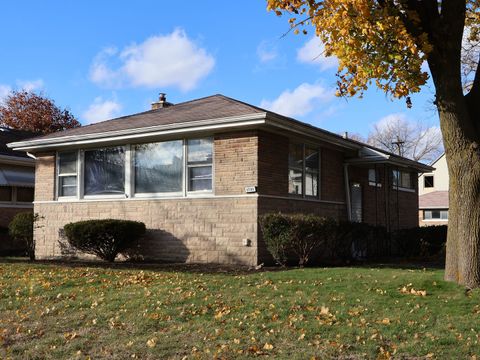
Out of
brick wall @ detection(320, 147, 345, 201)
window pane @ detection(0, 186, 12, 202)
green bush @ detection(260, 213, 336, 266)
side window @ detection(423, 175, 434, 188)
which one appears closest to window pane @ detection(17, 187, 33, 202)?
window pane @ detection(0, 186, 12, 202)

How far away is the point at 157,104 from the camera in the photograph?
2083 centimetres

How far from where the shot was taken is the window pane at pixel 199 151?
14.1 m

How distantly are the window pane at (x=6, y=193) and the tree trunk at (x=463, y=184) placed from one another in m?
17.0

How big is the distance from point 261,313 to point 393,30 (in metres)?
5.01

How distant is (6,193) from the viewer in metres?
21.4

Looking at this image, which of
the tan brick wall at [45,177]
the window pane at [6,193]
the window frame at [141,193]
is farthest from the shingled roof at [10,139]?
the window frame at [141,193]

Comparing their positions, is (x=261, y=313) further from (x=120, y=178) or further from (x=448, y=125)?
(x=120, y=178)

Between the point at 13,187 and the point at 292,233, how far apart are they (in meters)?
13.5

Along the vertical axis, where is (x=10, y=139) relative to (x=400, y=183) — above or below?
above

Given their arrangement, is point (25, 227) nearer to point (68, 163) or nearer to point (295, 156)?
point (68, 163)

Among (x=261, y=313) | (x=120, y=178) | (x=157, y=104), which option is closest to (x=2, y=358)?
(x=261, y=313)

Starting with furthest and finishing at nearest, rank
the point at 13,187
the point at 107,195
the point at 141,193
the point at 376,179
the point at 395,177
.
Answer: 1. the point at 13,187
2. the point at 395,177
3. the point at 376,179
4. the point at 107,195
5. the point at 141,193

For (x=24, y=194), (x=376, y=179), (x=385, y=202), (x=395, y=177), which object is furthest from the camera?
(x=24, y=194)

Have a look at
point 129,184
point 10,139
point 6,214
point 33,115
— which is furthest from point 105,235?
point 33,115
